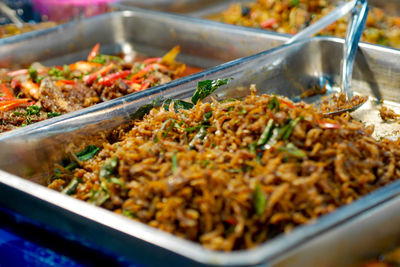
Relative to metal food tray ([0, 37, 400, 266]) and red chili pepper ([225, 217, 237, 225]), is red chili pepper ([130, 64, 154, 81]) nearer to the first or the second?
metal food tray ([0, 37, 400, 266])

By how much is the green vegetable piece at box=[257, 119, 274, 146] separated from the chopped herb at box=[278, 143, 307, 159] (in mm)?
86

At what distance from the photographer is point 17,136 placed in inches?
72.4

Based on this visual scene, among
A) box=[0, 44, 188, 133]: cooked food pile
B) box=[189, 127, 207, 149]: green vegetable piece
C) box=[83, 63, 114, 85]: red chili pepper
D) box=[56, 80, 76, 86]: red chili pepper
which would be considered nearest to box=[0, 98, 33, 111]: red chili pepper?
box=[0, 44, 188, 133]: cooked food pile

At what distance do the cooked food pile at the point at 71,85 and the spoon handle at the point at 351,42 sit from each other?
107cm

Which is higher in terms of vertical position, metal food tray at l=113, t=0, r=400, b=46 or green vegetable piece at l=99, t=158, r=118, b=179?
green vegetable piece at l=99, t=158, r=118, b=179

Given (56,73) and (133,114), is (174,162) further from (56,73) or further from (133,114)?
(56,73)

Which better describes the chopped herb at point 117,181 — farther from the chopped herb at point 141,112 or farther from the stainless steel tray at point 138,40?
the stainless steel tray at point 138,40

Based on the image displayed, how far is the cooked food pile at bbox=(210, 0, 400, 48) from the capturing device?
362 cm

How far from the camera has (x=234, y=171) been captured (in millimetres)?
1477

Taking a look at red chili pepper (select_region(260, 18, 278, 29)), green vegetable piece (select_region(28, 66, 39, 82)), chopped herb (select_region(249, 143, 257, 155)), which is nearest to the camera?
chopped herb (select_region(249, 143, 257, 155))

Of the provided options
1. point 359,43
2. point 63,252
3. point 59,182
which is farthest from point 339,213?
point 359,43

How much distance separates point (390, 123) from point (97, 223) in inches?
67.5

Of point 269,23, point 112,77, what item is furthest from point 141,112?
point 269,23

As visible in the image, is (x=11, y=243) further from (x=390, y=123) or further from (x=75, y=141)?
(x=390, y=123)
